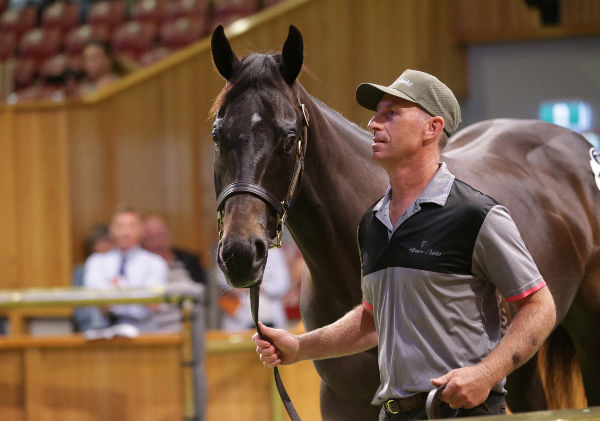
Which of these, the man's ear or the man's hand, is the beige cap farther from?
the man's hand

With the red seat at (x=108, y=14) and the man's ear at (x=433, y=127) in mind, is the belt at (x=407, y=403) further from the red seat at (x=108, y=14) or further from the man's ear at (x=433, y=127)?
the red seat at (x=108, y=14)

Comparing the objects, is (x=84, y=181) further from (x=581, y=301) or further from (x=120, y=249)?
(x=581, y=301)

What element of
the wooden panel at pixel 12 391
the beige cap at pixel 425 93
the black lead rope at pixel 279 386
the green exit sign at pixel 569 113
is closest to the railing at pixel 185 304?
the wooden panel at pixel 12 391

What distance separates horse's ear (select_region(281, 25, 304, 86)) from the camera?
250 centimetres

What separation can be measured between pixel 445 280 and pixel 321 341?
0.44m

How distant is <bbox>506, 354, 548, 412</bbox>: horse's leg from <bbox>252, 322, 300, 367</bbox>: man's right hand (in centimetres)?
181

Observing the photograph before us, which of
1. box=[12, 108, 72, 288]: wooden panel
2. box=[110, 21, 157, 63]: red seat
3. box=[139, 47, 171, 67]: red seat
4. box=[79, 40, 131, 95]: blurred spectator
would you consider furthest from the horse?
box=[110, 21, 157, 63]: red seat

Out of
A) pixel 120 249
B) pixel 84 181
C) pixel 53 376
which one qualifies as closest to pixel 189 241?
pixel 84 181

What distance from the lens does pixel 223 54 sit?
8.25ft

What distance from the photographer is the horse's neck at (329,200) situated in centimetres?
269

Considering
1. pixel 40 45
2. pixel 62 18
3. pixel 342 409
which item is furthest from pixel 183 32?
pixel 342 409

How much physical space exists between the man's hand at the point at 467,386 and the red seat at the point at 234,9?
8344mm

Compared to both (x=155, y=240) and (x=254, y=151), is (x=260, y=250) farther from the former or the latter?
(x=155, y=240)

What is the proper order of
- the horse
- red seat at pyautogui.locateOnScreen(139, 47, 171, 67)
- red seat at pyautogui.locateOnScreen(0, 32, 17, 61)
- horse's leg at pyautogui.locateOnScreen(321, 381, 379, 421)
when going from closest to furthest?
the horse < horse's leg at pyautogui.locateOnScreen(321, 381, 379, 421) < red seat at pyautogui.locateOnScreen(139, 47, 171, 67) < red seat at pyautogui.locateOnScreen(0, 32, 17, 61)
